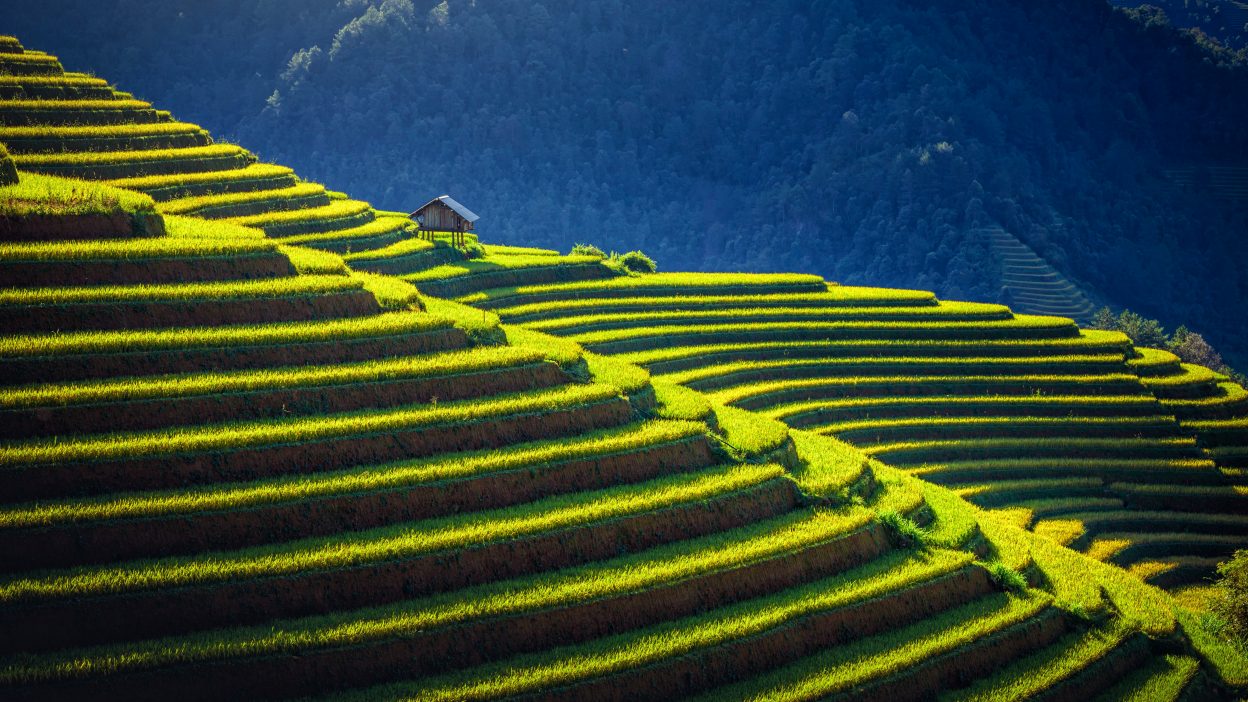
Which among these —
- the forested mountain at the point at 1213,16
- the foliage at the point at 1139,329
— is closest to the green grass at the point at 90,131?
the foliage at the point at 1139,329

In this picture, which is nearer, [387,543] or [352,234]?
[387,543]

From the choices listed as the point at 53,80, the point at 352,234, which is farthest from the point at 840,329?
the point at 53,80

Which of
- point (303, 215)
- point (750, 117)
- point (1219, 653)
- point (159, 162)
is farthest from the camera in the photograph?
point (750, 117)

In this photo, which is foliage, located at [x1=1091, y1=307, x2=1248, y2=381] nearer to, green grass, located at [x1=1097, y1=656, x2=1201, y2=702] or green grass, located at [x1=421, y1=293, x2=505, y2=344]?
green grass, located at [x1=1097, y1=656, x2=1201, y2=702]

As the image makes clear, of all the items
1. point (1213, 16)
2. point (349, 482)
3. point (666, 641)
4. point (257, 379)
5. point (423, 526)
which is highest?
point (1213, 16)

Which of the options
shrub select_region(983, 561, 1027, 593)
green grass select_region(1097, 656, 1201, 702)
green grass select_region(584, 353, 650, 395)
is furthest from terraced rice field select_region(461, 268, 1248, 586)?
shrub select_region(983, 561, 1027, 593)

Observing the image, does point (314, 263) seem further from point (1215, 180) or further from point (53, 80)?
point (1215, 180)

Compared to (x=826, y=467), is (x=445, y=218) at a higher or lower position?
higher
